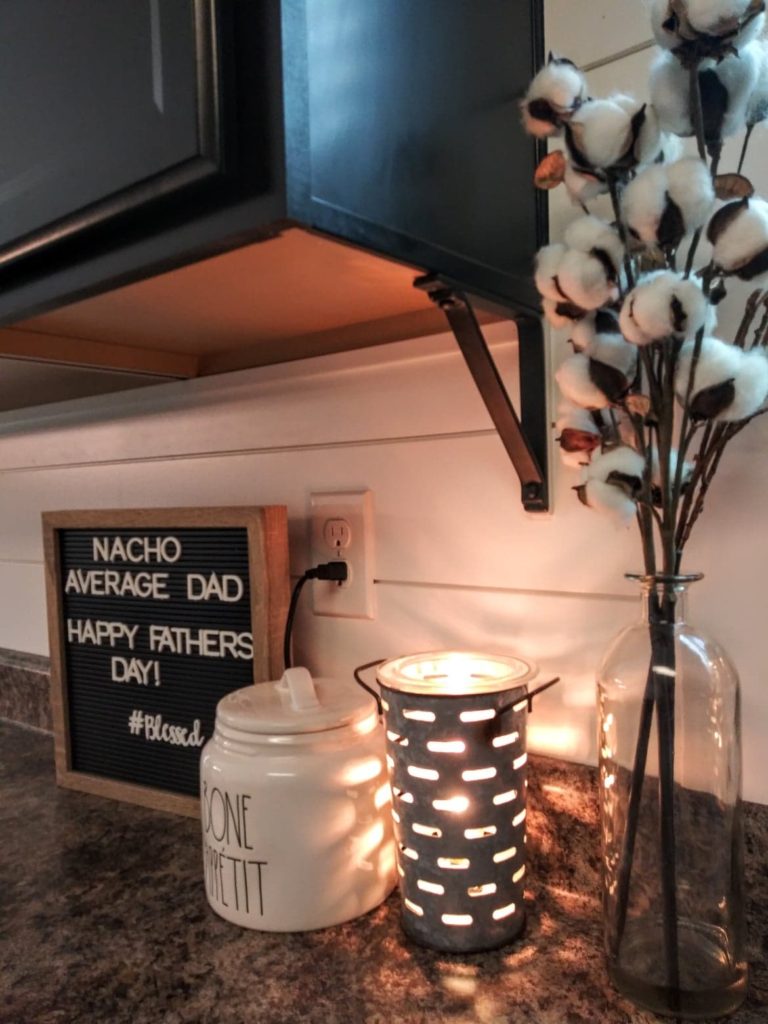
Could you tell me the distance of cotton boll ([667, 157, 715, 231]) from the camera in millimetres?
459

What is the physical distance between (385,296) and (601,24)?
30 cm

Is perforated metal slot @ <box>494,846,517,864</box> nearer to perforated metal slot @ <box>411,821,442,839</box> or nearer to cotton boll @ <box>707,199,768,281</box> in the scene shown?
perforated metal slot @ <box>411,821,442,839</box>

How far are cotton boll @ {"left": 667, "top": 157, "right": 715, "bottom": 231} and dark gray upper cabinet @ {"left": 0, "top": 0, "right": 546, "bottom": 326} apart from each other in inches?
6.4

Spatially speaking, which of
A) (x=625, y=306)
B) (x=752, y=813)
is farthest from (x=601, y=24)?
(x=752, y=813)

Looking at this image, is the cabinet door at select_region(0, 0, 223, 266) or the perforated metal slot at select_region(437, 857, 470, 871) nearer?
the cabinet door at select_region(0, 0, 223, 266)

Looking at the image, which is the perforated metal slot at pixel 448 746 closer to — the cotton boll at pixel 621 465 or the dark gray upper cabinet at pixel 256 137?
the cotton boll at pixel 621 465

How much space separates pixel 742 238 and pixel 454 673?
1.35 ft

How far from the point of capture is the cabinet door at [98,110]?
0.47 metres

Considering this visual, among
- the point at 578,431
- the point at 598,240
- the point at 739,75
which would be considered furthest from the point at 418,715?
the point at 739,75

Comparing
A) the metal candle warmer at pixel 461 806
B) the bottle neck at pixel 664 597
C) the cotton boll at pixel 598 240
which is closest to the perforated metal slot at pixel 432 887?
the metal candle warmer at pixel 461 806

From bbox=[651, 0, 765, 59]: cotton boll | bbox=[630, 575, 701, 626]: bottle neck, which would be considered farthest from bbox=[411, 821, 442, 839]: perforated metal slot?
bbox=[651, 0, 765, 59]: cotton boll

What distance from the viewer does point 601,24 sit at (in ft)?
2.22

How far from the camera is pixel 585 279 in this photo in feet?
1.60

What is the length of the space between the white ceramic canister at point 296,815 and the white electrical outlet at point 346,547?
18cm
